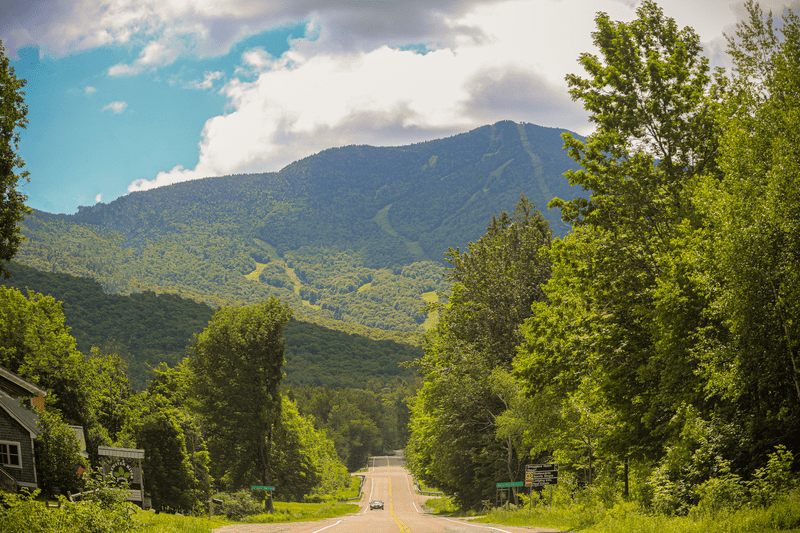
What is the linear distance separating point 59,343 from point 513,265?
2843 centimetres

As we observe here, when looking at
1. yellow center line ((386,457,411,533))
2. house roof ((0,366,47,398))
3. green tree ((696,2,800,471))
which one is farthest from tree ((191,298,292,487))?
green tree ((696,2,800,471))

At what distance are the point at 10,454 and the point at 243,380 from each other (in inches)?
946

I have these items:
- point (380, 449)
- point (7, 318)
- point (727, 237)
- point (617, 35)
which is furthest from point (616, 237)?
point (380, 449)

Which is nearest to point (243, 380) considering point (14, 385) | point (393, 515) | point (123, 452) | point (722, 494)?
point (393, 515)

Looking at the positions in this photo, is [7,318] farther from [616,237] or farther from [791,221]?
[791,221]

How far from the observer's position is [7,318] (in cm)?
4034

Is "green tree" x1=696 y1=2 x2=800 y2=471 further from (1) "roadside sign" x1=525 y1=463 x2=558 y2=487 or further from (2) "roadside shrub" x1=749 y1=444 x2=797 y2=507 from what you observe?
(1) "roadside sign" x1=525 y1=463 x2=558 y2=487

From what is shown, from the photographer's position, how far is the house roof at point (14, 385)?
88.0 feet

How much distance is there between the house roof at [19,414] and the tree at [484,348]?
21.1m

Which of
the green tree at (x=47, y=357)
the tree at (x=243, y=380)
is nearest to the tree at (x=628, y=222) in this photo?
the green tree at (x=47, y=357)

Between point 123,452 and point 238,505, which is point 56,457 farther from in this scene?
→ point 238,505

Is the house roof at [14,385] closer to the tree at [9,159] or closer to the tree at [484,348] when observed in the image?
the tree at [9,159]

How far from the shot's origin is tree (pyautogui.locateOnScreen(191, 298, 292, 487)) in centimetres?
4988

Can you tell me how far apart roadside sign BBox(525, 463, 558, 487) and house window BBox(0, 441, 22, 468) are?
2096 cm
